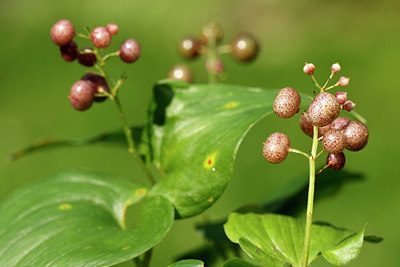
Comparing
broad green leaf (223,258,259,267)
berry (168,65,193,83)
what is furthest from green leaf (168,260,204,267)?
berry (168,65,193,83)

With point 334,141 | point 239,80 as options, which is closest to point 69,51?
point 334,141

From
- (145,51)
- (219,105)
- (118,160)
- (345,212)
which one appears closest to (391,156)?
(345,212)

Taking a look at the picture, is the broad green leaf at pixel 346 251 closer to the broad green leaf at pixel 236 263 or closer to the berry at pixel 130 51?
the broad green leaf at pixel 236 263

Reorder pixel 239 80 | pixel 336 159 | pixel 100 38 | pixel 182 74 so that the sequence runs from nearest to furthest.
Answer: pixel 336 159
pixel 100 38
pixel 182 74
pixel 239 80

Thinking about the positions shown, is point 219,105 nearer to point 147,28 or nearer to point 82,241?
point 82,241

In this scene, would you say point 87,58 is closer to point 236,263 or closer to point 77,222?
point 77,222

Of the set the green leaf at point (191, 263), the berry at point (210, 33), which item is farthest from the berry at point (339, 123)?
the berry at point (210, 33)

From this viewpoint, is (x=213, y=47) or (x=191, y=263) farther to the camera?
(x=213, y=47)
